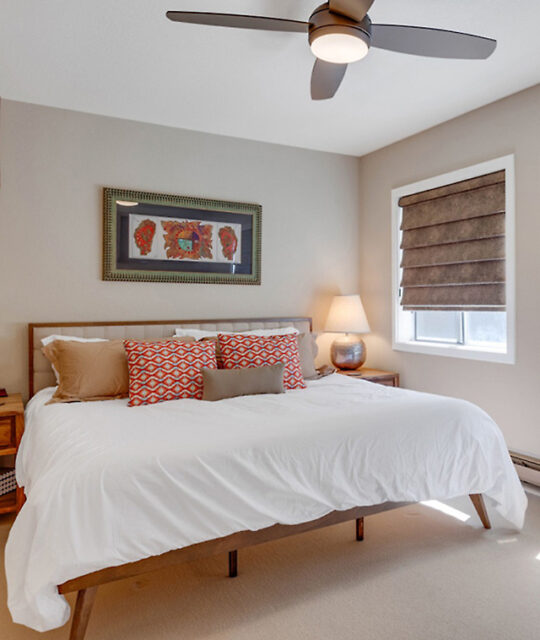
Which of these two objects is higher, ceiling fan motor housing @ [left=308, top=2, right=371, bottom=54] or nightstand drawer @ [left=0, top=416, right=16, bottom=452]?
ceiling fan motor housing @ [left=308, top=2, right=371, bottom=54]

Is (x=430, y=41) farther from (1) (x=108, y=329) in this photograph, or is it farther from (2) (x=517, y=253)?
(1) (x=108, y=329)

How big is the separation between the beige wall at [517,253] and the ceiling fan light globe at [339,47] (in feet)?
5.78

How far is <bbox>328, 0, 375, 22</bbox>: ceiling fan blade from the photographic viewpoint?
1.86 metres

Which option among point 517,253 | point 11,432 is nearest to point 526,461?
point 517,253

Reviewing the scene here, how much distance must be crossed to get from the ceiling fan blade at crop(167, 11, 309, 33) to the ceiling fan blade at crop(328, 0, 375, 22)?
0.57ft

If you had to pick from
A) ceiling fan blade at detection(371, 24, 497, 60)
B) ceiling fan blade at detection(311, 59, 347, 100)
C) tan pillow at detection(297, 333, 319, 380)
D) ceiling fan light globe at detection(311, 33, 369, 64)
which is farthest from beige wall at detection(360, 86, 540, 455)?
ceiling fan light globe at detection(311, 33, 369, 64)

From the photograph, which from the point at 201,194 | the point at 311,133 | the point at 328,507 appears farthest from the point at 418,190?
the point at 328,507

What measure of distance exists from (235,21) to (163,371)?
183cm

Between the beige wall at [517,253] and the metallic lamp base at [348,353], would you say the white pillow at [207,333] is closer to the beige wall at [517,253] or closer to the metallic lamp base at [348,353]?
the metallic lamp base at [348,353]

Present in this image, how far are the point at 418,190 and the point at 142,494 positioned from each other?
3411mm

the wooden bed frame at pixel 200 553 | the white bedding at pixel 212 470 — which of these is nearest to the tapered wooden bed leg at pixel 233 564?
the wooden bed frame at pixel 200 553

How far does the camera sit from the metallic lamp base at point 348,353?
14.1 ft

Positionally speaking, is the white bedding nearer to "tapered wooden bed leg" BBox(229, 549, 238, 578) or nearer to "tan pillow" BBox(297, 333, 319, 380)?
"tapered wooden bed leg" BBox(229, 549, 238, 578)

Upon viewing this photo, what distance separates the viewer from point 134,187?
374 cm
